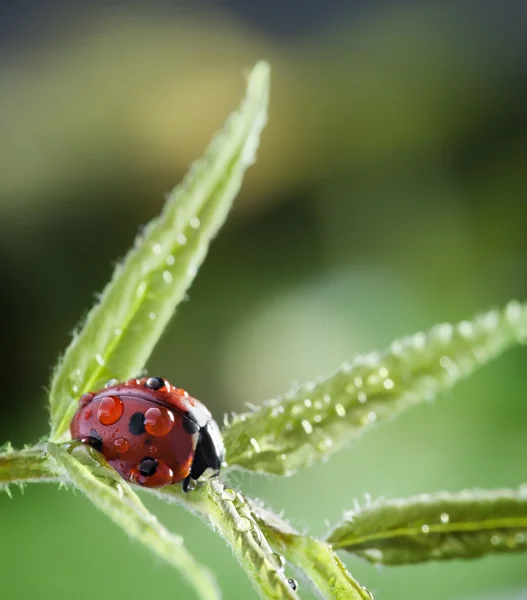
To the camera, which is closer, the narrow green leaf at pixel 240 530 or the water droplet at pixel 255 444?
the narrow green leaf at pixel 240 530

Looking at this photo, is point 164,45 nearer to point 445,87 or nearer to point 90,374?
point 445,87

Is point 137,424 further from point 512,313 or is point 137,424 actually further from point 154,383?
point 512,313

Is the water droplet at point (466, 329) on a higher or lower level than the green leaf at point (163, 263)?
lower

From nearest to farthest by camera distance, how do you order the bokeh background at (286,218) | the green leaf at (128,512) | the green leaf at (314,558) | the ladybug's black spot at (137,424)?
the green leaf at (128,512) < the green leaf at (314,558) < the ladybug's black spot at (137,424) < the bokeh background at (286,218)

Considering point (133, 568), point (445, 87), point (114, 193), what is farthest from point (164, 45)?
point (133, 568)

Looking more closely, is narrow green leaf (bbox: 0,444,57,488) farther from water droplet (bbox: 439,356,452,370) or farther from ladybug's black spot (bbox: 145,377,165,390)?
water droplet (bbox: 439,356,452,370)

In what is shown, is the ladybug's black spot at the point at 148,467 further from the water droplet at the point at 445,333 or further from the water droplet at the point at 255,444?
the water droplet at the point at 445,333

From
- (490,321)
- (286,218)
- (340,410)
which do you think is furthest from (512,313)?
(286,218)

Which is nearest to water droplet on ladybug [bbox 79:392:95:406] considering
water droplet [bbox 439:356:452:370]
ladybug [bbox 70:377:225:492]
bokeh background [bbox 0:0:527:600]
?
ladybug [bbox 70:377:225:492]

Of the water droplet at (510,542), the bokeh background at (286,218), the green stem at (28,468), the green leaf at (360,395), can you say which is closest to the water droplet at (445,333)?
the green leaf at (360,395)
